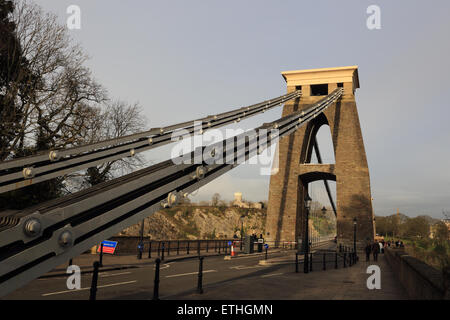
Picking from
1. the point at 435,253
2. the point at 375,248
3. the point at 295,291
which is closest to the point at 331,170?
the point at 375,248

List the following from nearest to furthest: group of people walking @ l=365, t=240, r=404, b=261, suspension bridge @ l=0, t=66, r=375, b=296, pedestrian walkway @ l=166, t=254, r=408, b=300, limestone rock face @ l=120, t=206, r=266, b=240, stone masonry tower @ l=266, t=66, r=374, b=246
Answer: suspension bridge @ l=0, t=66, r=375, b=296
pedestrian walkway @ l=166, t=254, r=408, b=300
group of people walking @ l=365, t=240, r=404, b=261
stone masonry tower @ l=266, t=66, r=374, b=246
limestone rock face @ l=120, t=206, r=266, b=240

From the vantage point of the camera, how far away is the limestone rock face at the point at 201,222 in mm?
67169

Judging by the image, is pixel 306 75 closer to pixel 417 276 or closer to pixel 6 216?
pixel 417 276

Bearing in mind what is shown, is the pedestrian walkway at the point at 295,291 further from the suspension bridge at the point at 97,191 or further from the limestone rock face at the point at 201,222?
the limestone rock face at the point at 201,222

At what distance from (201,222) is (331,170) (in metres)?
42.3

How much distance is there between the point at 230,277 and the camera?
12.4 metres

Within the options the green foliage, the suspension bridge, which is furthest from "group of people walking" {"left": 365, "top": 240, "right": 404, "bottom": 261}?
the suspension bridge

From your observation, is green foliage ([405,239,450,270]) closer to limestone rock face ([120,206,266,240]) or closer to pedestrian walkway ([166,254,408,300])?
pedestrian walkway ([166,254,408,300])

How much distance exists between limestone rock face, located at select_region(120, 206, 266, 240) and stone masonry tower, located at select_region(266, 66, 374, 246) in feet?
86.5

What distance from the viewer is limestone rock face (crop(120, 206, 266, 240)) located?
6717 centimetres

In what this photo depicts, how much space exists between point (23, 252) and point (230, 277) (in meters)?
9.65

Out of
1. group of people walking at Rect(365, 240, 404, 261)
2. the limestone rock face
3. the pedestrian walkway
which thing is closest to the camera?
the pedestrian walkway
